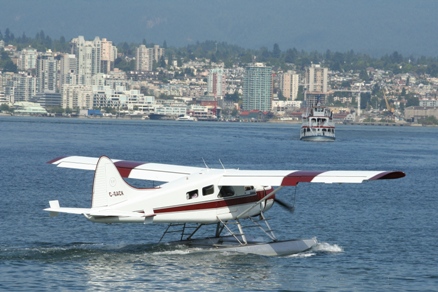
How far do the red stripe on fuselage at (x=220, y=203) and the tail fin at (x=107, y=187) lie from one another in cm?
88

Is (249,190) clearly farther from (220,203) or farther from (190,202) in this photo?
(190,202)

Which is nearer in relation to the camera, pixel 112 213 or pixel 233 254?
pixel 112 213

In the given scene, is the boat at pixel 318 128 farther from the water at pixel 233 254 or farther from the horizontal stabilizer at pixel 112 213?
the horizontal stabilizer at pixel 112 213

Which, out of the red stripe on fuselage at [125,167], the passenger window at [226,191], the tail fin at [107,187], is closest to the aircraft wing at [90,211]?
the tail fin at [107,187]

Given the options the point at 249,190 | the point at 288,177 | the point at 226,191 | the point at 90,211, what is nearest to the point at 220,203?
the point at 226,191

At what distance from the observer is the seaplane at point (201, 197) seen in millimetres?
21219

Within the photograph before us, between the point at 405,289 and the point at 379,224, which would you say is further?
the point at 379,224

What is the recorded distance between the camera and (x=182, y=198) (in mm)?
22156

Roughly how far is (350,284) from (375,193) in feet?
61.9

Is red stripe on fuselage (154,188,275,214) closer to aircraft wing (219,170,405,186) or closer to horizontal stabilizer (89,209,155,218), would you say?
aircraft wing (219,170,405,186)

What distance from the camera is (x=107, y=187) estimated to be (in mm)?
21297

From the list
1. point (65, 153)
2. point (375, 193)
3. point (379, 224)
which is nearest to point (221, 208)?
point (379, 224)

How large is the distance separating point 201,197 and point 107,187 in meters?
2.24

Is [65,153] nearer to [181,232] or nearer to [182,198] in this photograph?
[181,232]
